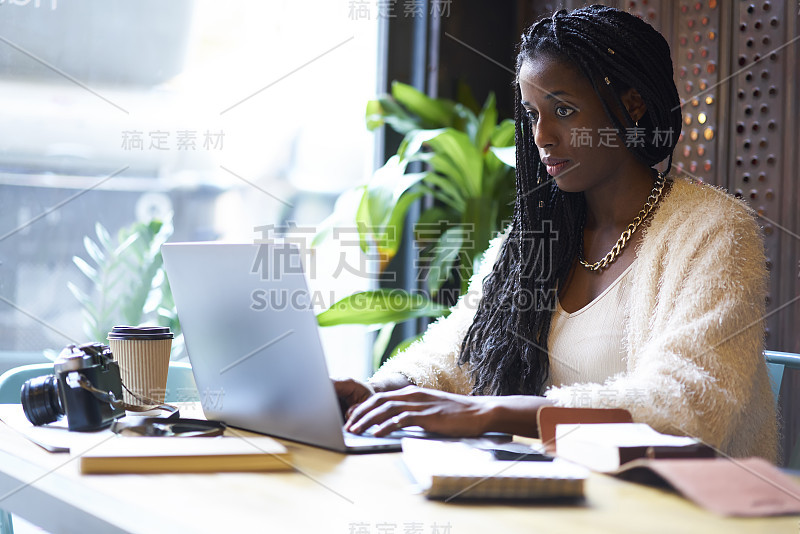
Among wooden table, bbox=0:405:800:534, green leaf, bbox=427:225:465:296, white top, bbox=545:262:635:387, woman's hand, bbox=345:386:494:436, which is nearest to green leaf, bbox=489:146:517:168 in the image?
green leaf, bbox=427:225:465:296

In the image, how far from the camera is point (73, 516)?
31.8 inches

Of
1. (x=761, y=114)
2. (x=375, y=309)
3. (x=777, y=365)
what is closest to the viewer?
(x=777, y=365)

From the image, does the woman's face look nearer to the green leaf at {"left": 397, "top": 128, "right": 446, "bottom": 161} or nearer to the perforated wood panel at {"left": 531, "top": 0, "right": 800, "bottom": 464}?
the perforated wood panel at {"left": 531, "top": 0, "right": 800, "bottom": 464}

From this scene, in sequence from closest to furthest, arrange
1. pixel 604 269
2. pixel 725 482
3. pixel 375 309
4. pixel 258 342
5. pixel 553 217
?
pixel 725 482, pixel 258 342, pixel 604 269, pixel 553 217, pixel 375 309

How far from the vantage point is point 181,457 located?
90cm

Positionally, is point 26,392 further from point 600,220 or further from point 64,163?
point 64,163

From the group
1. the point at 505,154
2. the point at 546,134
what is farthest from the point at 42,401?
the point at 505,154

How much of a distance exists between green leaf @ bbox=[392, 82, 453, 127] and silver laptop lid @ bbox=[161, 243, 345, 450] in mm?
1749

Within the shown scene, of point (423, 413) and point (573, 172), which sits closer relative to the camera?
point (423, 413)

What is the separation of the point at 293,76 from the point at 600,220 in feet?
5.29

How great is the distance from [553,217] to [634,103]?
0.30m

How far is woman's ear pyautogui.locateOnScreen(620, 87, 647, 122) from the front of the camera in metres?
1.59

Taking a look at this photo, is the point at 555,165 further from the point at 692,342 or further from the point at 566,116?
the point at 692,342

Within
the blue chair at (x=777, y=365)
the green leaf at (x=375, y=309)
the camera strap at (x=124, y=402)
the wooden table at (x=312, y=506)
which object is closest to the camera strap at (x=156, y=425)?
the camera strap at (x=124, y=402)
